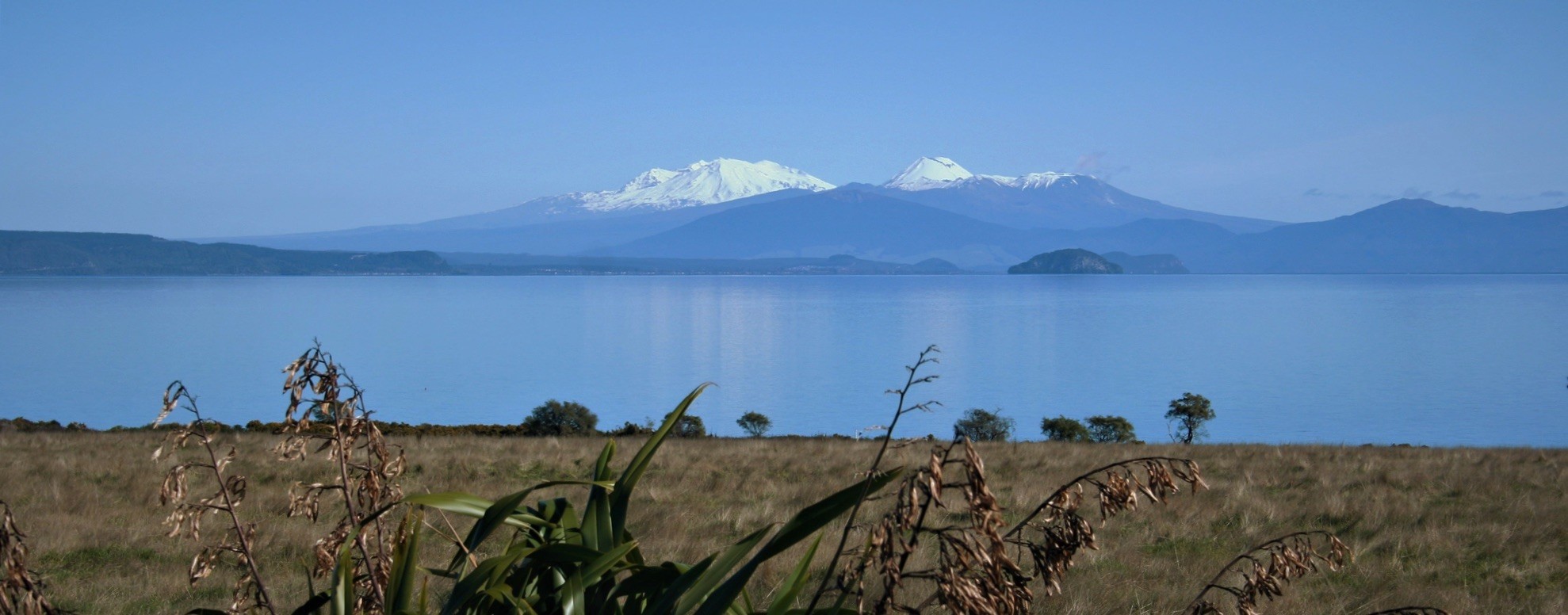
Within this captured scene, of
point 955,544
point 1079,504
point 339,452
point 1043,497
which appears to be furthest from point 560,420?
point 955,544

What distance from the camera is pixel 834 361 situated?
2457 inches

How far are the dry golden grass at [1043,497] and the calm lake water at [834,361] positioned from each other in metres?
18.4

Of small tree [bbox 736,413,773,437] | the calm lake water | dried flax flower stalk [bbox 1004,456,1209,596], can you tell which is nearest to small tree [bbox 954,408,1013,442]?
small tree [bbox 736,413,773,437]

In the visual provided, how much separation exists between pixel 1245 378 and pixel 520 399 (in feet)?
116

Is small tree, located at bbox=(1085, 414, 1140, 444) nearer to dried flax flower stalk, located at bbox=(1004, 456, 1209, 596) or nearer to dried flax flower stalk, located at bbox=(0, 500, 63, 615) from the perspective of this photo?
dried flax flower stalk, located at bbox=(1004, 456, 1209, 596)

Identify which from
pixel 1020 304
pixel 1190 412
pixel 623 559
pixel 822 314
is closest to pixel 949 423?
pixel 1190 412

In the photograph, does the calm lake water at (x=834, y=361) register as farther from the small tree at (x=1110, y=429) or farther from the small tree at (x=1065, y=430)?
the small tree at (x=1065, y=430)

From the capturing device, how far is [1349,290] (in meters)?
174

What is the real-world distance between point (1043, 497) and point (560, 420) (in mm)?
13964

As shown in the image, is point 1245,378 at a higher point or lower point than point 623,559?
lower

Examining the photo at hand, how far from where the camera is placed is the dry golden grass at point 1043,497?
611 centimetres

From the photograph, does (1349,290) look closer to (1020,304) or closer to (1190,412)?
(1020,304)

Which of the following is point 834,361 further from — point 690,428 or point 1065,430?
point 690,428

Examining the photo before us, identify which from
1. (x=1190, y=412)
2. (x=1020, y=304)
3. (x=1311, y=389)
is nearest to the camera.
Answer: (x=1190, y=412)
